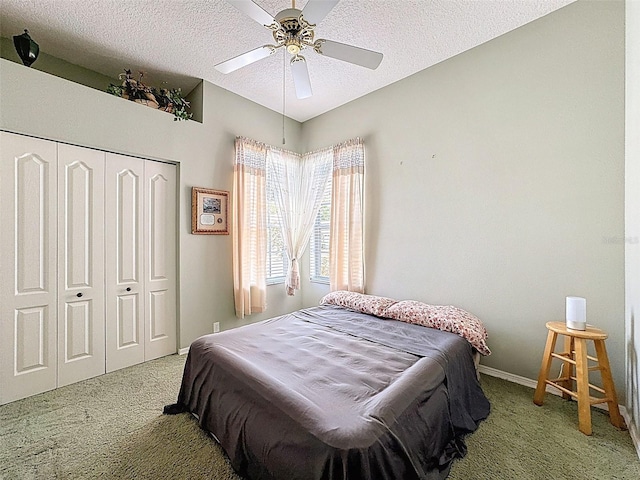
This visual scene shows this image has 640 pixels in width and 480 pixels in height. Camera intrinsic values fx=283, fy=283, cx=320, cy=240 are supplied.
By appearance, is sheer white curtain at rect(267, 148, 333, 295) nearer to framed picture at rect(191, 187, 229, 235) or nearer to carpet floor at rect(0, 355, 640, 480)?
framed picture at rect(191, 187, 229, 235)

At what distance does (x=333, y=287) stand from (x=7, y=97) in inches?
135

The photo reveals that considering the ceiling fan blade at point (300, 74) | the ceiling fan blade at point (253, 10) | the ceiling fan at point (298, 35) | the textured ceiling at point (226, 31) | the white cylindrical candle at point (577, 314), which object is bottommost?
the white cylindrical candle at point (577, 314)

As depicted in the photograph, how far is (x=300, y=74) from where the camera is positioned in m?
2.12

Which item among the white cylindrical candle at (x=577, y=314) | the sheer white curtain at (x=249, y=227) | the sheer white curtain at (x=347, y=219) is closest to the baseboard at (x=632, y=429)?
the white cylindrical candle at (x=577, y=314)

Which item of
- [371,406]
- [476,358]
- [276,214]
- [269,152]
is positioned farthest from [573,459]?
[269,152]

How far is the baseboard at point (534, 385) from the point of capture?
170cm

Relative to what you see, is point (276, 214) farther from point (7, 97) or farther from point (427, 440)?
point (427, 440)

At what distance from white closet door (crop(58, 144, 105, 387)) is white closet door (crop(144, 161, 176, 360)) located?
39 cm

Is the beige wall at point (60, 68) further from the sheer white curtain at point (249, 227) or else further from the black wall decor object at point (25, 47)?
the sheer white curtain at point (249, 227)

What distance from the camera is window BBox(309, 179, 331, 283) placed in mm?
4043

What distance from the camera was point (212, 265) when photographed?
338cm

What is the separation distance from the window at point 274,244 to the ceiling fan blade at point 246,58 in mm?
1780

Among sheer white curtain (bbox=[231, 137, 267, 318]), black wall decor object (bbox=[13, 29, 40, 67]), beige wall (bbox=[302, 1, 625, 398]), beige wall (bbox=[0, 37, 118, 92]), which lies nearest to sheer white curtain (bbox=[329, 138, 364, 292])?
beige wall (bbox=[302, 1, 625, 398])

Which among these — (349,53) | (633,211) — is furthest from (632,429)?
(349,53)
